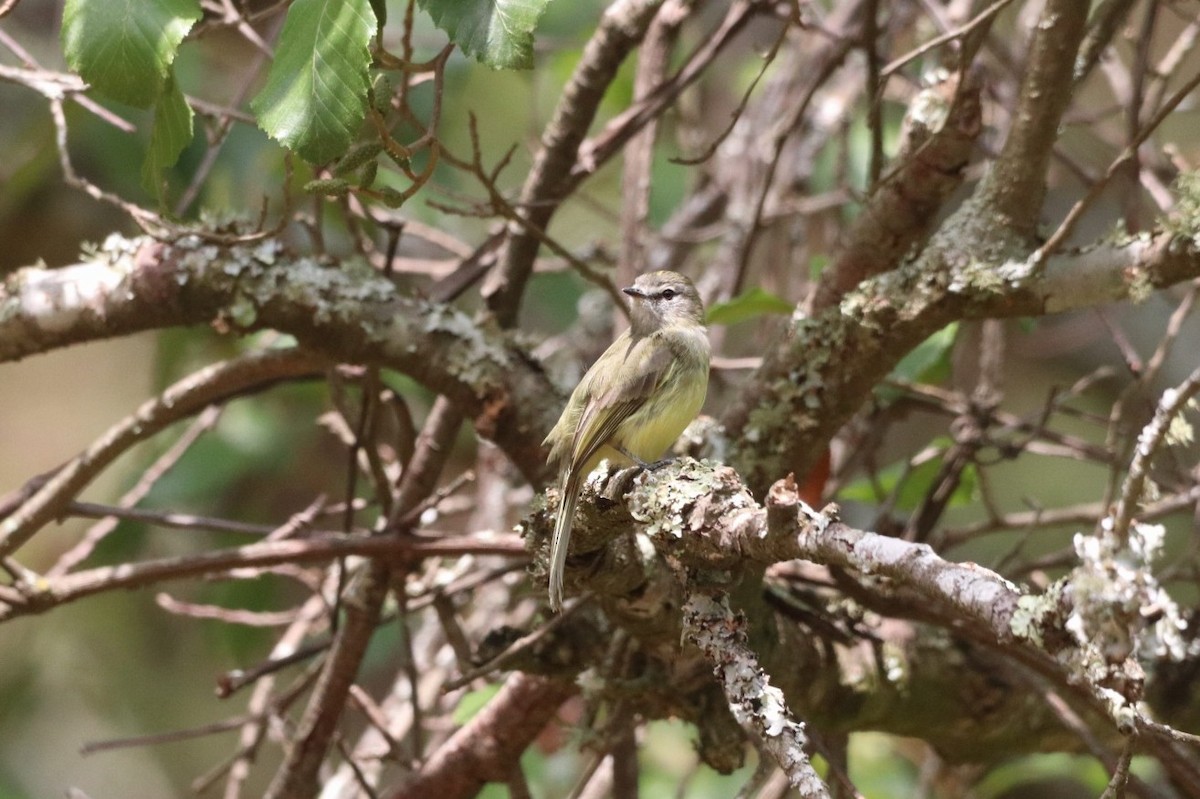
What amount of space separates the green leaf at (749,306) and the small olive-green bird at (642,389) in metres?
0.14

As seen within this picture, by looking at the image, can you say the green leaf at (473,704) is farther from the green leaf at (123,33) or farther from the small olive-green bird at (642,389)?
the green leaf at (123,33)

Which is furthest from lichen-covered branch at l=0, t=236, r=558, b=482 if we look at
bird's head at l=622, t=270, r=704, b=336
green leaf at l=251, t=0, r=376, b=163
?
green leaf at l=251, t=0, r=376, b=163

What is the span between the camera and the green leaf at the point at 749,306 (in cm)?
318

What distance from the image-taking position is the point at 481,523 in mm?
4680

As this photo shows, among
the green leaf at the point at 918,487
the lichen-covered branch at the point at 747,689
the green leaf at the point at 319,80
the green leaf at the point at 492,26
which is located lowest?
the lichen-covered branch at the point at 747,689

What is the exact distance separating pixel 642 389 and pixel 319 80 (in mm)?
1391

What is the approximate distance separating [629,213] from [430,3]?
221cm

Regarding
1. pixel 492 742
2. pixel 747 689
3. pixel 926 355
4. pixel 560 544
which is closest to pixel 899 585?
pixel 747 689

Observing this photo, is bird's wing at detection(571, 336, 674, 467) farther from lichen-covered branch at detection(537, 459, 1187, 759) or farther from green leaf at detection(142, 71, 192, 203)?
green leaf at detection(142, 71, 192, 203)

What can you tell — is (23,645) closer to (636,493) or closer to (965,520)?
(965,520)

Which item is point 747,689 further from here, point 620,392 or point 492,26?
point 620,392

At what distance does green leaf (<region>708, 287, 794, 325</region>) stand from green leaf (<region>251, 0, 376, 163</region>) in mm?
1403

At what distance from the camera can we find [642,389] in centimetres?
314

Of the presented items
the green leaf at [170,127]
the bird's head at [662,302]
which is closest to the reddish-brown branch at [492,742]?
the bird's head at [662,302]
